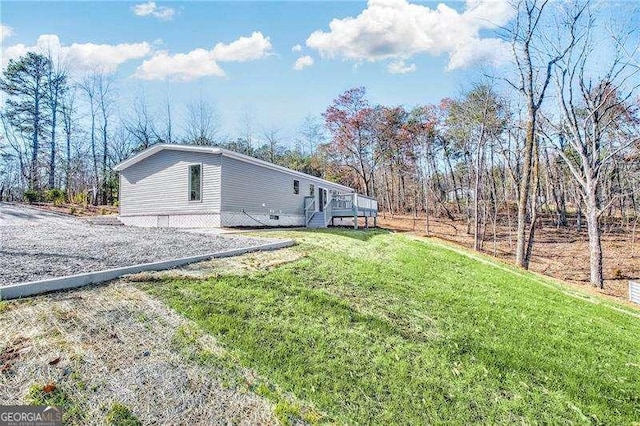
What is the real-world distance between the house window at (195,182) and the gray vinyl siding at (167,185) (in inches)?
6.6

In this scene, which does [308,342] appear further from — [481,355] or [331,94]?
[331,94]

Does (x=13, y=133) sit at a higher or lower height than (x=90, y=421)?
higher

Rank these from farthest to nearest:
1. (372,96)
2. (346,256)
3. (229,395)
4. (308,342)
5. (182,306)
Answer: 1. (372,96)
2. (346,256)
3. (182,306)
4. (308,342)
5. (229,395)

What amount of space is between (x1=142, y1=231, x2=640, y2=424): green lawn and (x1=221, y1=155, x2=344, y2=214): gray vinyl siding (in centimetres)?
848

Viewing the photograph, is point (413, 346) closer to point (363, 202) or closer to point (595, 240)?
point (595, 240)

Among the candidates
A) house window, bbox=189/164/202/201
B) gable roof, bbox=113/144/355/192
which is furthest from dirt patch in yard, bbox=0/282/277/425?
house window, bbox=189/164/202/201

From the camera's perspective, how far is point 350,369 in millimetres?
3215

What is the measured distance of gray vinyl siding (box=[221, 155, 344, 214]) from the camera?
13.9 m

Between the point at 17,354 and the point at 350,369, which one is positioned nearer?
the point at 17,354

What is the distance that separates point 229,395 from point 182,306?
1.57 meters

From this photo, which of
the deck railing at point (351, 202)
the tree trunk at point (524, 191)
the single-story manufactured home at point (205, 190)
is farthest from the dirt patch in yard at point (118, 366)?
the deck railing at point (351, 202)

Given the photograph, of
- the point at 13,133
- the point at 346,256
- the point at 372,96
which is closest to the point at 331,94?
the point at 372,96

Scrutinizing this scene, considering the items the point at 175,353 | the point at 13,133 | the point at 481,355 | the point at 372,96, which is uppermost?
the point at 372,96

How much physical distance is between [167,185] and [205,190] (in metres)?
2.41
